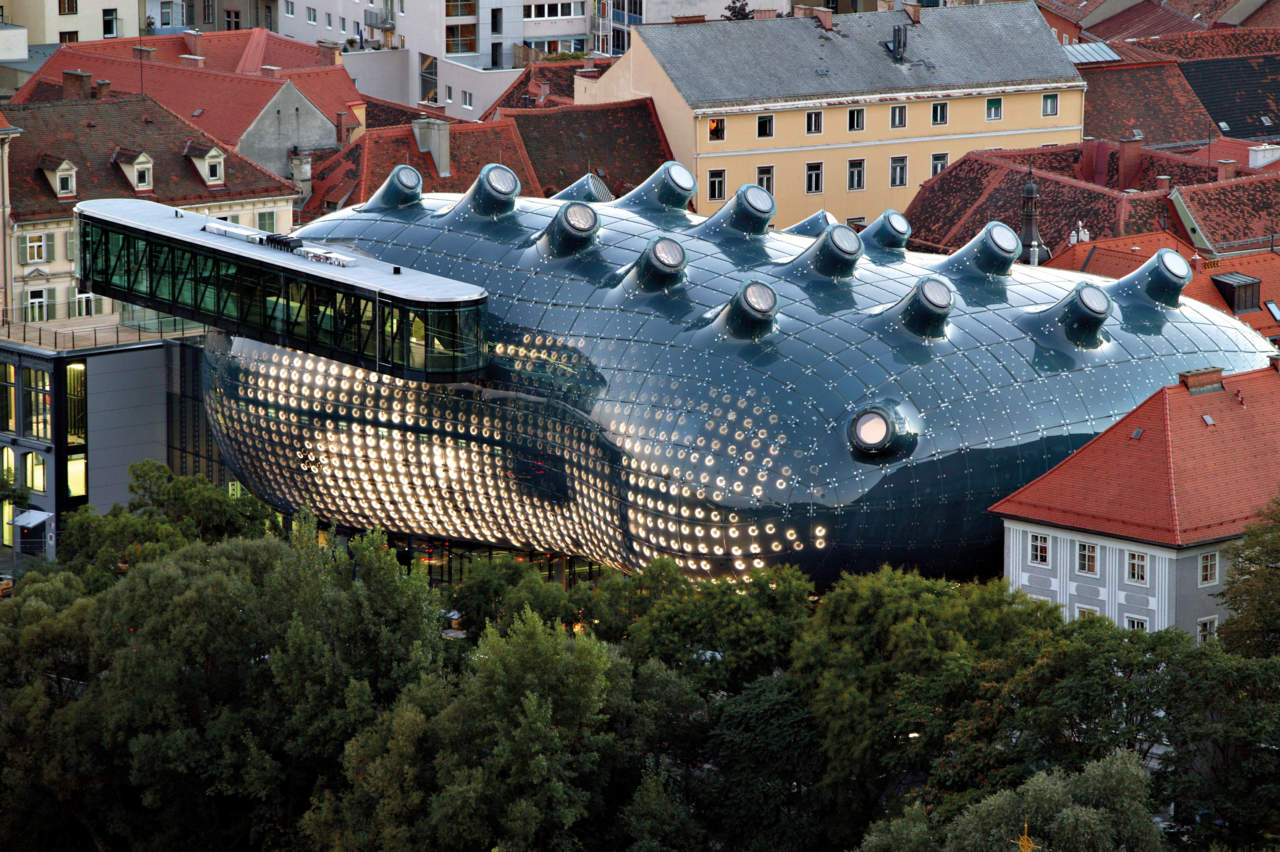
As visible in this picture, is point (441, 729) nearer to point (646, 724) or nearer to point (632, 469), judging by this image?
point (646, 724)

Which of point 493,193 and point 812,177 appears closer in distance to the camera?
point 493,193

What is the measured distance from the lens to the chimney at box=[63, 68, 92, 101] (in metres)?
176

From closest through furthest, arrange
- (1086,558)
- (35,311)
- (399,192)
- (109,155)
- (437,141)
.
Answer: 1. (1086,558)
2. (399,192)
3. (35,311)
4. (109,155)
5. (437,141)

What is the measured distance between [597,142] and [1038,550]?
71.0m

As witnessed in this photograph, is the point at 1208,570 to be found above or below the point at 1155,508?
below

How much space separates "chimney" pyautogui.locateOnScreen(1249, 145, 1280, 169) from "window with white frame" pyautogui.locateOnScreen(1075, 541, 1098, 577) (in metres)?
72.1

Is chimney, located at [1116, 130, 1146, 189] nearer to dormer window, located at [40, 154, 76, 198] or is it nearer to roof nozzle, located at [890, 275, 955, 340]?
dormer window, located at [40, 154, 76, 198]

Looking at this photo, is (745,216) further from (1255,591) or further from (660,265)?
(1255,591)

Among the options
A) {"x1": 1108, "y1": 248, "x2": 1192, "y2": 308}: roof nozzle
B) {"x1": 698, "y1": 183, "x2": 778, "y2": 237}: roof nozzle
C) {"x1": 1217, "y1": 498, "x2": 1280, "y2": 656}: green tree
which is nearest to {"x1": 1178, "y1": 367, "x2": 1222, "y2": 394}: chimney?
{"x1": 1108, "y1": 248, "x2": 1192, "y2": 308}: roof nozzle

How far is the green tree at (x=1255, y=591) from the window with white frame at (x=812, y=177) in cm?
8094

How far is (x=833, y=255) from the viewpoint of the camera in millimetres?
119562

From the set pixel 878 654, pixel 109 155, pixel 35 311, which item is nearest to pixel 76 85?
pixel 109 155

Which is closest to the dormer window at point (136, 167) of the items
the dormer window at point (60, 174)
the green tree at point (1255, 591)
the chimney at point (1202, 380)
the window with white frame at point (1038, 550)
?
the dormer window at point (60, 174)

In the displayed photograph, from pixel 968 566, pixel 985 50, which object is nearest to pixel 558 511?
pixel 968 566
